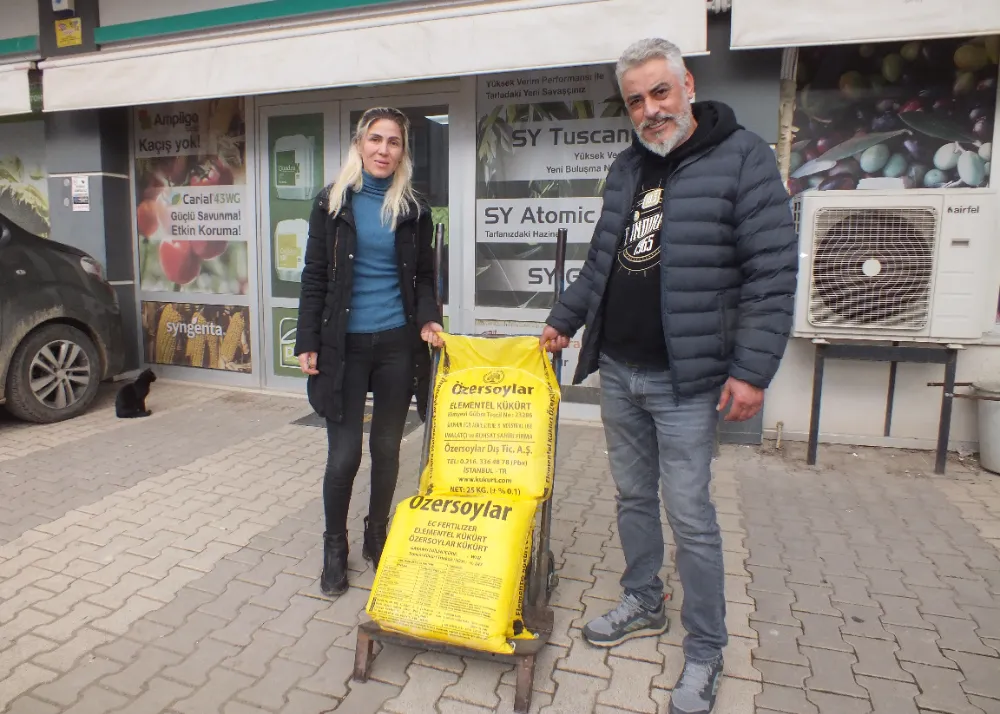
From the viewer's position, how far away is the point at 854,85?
4.77 metres

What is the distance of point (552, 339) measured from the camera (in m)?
2.68

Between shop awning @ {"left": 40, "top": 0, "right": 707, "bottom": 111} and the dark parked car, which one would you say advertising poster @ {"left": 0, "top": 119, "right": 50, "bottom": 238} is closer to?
shop awning @ {"left": 40, "top": 0, "right": 707, "bottom": 111}

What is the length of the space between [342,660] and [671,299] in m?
1.69

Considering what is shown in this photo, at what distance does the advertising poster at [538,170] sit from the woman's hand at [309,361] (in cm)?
284

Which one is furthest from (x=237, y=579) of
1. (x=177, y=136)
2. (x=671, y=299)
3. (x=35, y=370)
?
(x=177, y=136)

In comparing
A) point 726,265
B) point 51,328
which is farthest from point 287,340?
point 726,265

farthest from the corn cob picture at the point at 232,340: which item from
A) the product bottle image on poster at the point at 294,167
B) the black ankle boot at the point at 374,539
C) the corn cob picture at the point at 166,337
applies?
the black ankle boot at the point at 374,539

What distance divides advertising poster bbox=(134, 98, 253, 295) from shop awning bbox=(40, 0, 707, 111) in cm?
73

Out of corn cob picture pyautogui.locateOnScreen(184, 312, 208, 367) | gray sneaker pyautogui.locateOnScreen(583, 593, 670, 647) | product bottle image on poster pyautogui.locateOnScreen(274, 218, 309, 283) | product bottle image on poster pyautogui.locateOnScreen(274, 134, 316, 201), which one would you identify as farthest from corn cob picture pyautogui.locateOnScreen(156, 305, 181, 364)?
gray sneaker pyautogui.locateOnScreen(583, 593, 670, 647)

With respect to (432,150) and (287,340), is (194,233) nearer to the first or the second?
(287,340)

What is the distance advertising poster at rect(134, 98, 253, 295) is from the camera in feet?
21.5

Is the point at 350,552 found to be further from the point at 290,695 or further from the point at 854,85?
the point at 854,85

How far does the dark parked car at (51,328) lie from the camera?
5.28 meters

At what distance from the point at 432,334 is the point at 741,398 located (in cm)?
124
